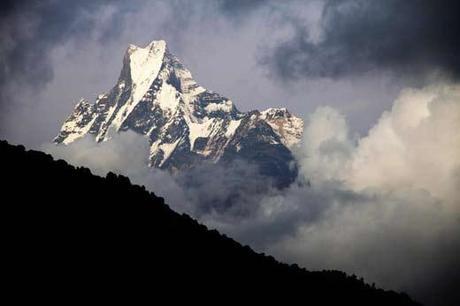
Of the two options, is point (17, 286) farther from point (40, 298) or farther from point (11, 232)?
point (11, 232)

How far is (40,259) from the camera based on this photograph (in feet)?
634

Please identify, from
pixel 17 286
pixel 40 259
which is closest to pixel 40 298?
pixel 17 286

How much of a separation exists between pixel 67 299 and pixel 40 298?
803cm

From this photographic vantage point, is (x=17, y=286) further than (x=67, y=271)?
No

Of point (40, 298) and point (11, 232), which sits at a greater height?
point (11, 232)

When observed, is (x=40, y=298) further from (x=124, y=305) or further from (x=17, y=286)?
(x=124, y=305)

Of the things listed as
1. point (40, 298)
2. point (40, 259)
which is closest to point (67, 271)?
point (40, 259)

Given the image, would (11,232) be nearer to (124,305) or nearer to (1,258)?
(1,258)

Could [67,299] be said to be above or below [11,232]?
below

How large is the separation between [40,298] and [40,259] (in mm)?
18993

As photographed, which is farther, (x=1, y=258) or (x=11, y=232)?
(x=11, y=232)

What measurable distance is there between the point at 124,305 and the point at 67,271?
15.7 meters

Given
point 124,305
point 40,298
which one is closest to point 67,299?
point 40,298

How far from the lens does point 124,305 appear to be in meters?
199
